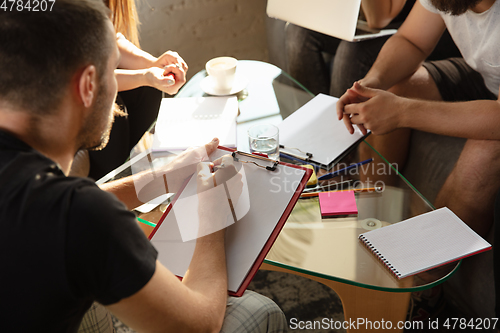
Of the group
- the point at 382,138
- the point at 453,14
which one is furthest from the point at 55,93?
the point at 453,14

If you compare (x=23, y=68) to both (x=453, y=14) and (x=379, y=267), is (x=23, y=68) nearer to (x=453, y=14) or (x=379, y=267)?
(x=379, y=267)

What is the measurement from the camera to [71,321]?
24.6 inches

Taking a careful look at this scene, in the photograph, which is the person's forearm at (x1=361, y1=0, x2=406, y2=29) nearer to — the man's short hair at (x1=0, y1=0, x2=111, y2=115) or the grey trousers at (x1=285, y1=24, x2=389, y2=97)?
the grey trousers at (x1=285, y1=24, x2=389, y2=97)

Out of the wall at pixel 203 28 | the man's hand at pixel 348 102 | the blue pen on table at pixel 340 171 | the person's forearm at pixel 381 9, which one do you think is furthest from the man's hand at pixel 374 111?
the wall at pixel 203 28

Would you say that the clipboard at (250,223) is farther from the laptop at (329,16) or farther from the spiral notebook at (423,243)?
the laptop at (329,16)

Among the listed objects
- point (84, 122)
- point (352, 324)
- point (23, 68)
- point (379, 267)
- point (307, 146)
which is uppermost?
point (23, 68)

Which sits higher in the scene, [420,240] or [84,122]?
[84,122]

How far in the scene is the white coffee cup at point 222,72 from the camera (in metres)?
1.41

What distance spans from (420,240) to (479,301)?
0.43 metres

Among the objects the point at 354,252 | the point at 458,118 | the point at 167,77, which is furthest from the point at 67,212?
the point at 458,118

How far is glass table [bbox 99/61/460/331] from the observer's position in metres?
0.84

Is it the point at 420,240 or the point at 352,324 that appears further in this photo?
the point at 352,324

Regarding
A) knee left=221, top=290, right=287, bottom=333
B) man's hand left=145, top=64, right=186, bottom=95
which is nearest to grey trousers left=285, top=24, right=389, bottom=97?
man's hand left=145, top=64, right=186, bottom=95

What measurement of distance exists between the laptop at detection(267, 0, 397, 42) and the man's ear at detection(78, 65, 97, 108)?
3.82 ft
